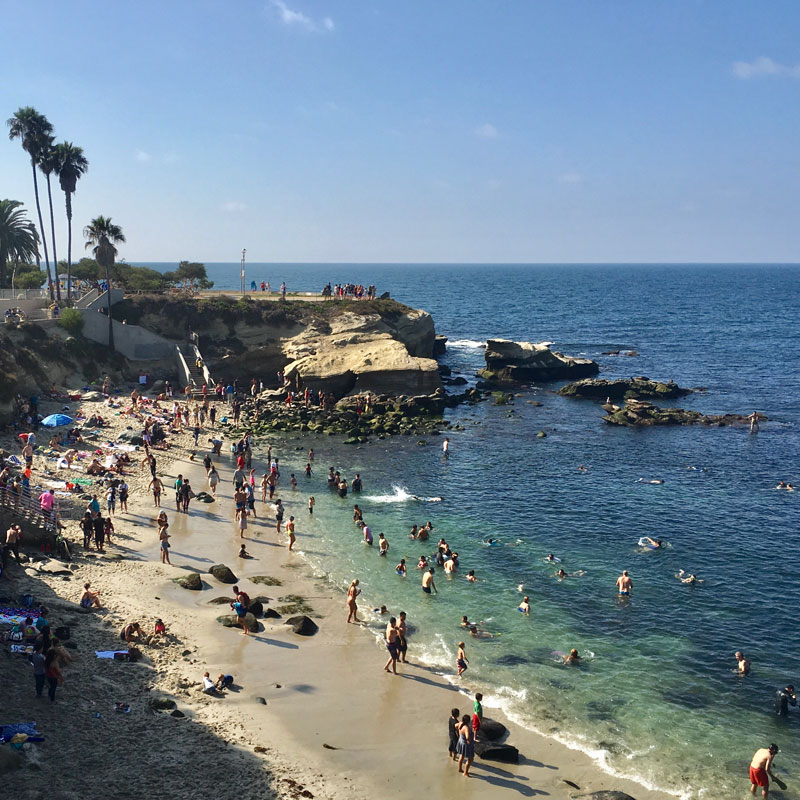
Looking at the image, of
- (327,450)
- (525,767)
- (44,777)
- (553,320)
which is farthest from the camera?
(553,320)

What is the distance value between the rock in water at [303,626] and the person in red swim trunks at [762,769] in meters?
11.8

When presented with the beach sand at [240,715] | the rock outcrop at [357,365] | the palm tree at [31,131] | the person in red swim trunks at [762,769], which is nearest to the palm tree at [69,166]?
the palm tree at [31,131]

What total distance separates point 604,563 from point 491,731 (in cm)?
1250

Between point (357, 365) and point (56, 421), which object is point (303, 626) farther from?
point (357, 365)

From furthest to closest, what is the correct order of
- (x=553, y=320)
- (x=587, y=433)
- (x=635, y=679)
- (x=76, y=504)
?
(x=553, y=320) < (x=587, y=433) < (x=76, y=504) < (x=635, y=679)

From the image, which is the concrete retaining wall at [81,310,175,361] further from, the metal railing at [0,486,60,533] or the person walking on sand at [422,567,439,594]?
the person walking on sand at [422,567,439,594]

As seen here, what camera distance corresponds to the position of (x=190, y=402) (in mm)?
49031

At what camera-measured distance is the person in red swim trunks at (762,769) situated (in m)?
15.4

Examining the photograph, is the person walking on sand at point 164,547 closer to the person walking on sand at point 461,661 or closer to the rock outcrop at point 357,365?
the person walking on sand at point 461,661

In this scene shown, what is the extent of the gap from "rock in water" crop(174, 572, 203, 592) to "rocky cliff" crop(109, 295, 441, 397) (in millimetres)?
29394

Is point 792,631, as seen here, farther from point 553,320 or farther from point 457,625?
point 553,320

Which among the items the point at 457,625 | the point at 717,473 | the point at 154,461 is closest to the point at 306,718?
the point at 457,625

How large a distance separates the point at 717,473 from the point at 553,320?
276ft

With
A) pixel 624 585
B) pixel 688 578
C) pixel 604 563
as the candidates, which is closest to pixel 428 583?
pixel 624 585
